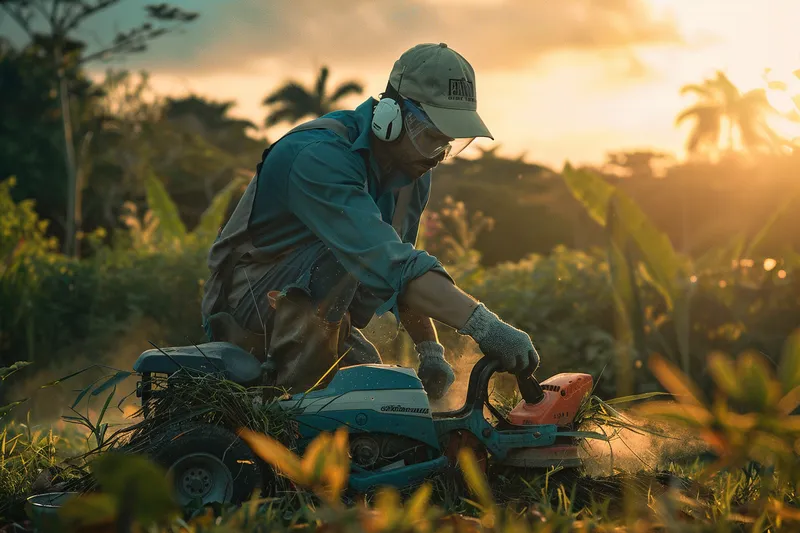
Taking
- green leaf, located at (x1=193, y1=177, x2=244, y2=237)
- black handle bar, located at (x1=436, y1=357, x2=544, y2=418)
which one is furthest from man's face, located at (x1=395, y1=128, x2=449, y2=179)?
green leaf, located at (x1=193, y1=177, x2=244, y2=237)

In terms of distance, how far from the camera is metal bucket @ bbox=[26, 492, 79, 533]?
1812 mm

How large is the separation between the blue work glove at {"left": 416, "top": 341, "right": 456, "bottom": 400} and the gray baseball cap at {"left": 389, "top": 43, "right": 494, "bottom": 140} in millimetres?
963

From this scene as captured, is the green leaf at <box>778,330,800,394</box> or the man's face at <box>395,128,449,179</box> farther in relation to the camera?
the man's face at <box>395,128,449,179</box>

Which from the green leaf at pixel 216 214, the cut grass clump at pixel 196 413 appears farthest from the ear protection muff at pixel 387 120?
the green leaf at pixel 216 214

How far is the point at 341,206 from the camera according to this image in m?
3.31

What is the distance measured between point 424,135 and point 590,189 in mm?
4137

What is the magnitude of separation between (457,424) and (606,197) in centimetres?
455

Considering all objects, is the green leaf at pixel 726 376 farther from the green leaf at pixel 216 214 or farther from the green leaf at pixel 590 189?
the green leaf at pixel 216 214

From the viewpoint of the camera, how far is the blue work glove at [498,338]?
3.13m

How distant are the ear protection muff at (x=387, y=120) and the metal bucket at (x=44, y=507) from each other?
1640 millimetres

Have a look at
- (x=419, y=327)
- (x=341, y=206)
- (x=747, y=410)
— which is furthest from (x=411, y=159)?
(x=747, y=410)

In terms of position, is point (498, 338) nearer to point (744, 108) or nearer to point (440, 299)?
point (440, 299)

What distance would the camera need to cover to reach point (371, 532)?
5.82 feet

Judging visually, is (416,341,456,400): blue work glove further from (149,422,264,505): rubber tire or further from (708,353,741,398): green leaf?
(708,353,741,398): green leaf
